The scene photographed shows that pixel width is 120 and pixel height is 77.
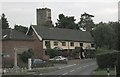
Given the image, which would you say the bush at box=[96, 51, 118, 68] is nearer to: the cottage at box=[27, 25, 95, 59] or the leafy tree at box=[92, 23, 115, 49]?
the cottage at box=[27, 25, 95, 59]

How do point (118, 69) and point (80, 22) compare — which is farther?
point (80, 22)

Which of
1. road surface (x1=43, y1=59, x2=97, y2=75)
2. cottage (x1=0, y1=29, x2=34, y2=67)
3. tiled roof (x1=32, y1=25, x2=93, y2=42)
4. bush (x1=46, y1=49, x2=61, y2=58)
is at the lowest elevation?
road surface (x1=43, y1=59, x2=97, y2=75)

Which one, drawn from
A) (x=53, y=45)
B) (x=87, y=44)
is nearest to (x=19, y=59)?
(x=53, y=45)

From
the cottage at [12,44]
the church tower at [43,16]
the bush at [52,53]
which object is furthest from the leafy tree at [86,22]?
the cottage at [12,44]

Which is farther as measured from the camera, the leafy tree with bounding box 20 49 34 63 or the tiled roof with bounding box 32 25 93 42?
the tiled roof with bounding box 32 25 93 42

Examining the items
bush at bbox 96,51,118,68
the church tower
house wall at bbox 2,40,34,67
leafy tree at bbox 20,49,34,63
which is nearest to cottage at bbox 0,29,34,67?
house wall at bbox 2,40,34,67

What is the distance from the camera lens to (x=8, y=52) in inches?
2763

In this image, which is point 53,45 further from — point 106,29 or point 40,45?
point 106,29

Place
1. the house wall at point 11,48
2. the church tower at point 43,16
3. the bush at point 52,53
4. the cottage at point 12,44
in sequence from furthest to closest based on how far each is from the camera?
the church tower at point 43,16
the bush at point 52,53
the cottage at point 12,44
the house wall at point 11,48

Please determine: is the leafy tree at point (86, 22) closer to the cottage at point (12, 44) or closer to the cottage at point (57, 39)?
the cottage at point (57, 39)

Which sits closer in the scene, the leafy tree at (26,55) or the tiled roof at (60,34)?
the leafy tree at (26,55)

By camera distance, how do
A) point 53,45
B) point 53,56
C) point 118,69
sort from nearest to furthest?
point 118,69 → point 53,56 → point 53,45

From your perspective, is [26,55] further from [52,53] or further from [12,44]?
[52,53]

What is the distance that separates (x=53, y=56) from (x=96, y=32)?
16.3m
